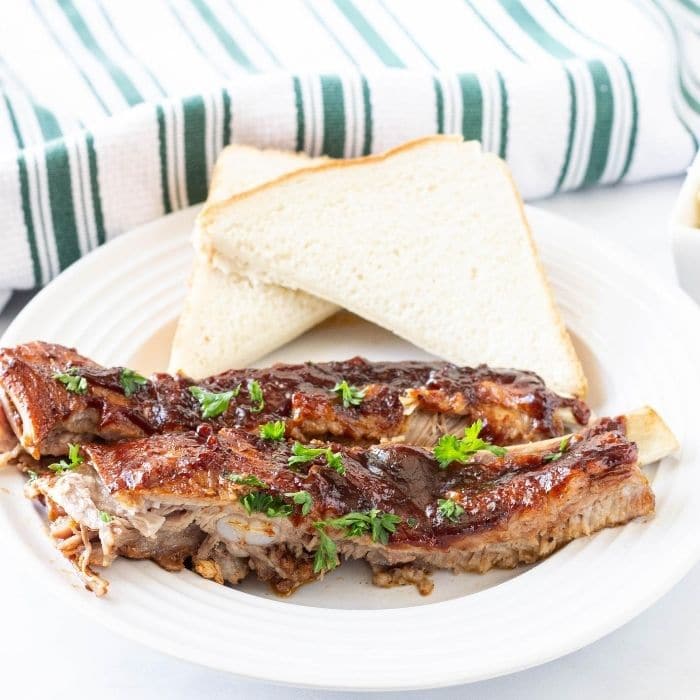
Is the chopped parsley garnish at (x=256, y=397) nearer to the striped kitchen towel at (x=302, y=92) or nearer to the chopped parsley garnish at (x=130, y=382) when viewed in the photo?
the chopped parsley garnish at (x=130, y=382)

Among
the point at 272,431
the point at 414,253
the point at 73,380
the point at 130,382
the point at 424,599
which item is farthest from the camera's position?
the point at 414,253

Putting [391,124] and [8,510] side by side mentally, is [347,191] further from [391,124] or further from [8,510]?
[8,510]

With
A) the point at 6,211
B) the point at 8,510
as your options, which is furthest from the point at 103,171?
the point at 8,510

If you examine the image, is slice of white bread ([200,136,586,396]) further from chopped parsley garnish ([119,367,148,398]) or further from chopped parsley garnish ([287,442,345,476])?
chopped parsley garnish ([287,442,345,476])

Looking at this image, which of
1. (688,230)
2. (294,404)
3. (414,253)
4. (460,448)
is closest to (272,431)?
(294,404)

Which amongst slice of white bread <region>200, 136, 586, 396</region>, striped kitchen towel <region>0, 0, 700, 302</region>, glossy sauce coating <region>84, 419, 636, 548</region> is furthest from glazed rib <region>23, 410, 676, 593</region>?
striped kitchen towel <region>0, 0, 700, 302</region>

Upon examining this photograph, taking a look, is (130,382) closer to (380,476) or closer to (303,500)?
(303,500)
